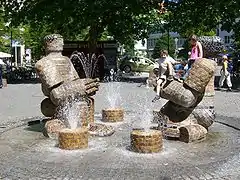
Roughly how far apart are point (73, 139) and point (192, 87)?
7.76ft

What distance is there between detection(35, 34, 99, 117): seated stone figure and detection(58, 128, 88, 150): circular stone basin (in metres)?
1.18

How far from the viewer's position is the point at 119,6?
2375 cm

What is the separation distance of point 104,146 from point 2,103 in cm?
925

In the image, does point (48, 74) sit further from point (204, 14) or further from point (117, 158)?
point (204, 14)

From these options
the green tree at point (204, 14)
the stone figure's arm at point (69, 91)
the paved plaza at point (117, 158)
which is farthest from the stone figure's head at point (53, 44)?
the green tree at point (204, 14)

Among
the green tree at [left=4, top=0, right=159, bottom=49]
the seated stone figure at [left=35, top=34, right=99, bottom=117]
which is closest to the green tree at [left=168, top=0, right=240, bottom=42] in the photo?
the green tree at [left=4, top=0, right=159, bottom=49]

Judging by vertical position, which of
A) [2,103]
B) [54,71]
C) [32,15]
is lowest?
[2,103]

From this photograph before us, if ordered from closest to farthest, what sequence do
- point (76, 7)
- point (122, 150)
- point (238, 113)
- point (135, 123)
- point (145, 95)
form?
point (122, 150) < point (135, 123) < point (238, 113) < point (145, 95) < point (76, 7)

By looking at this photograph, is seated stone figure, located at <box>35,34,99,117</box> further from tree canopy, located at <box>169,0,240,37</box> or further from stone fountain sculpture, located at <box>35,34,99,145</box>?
tree canopy, located at <box>169,0,240,37</box>

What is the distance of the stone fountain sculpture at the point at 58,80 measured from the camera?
8.96 m

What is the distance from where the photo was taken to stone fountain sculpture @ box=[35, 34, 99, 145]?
8961 millimetres

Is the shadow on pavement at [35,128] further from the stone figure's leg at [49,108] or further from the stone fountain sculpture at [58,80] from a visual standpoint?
the stone fountain sculpture at [58,80]

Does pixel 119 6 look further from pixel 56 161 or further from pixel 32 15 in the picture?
pixel 56 161

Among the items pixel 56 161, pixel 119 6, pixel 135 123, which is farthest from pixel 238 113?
pixel 119 6
